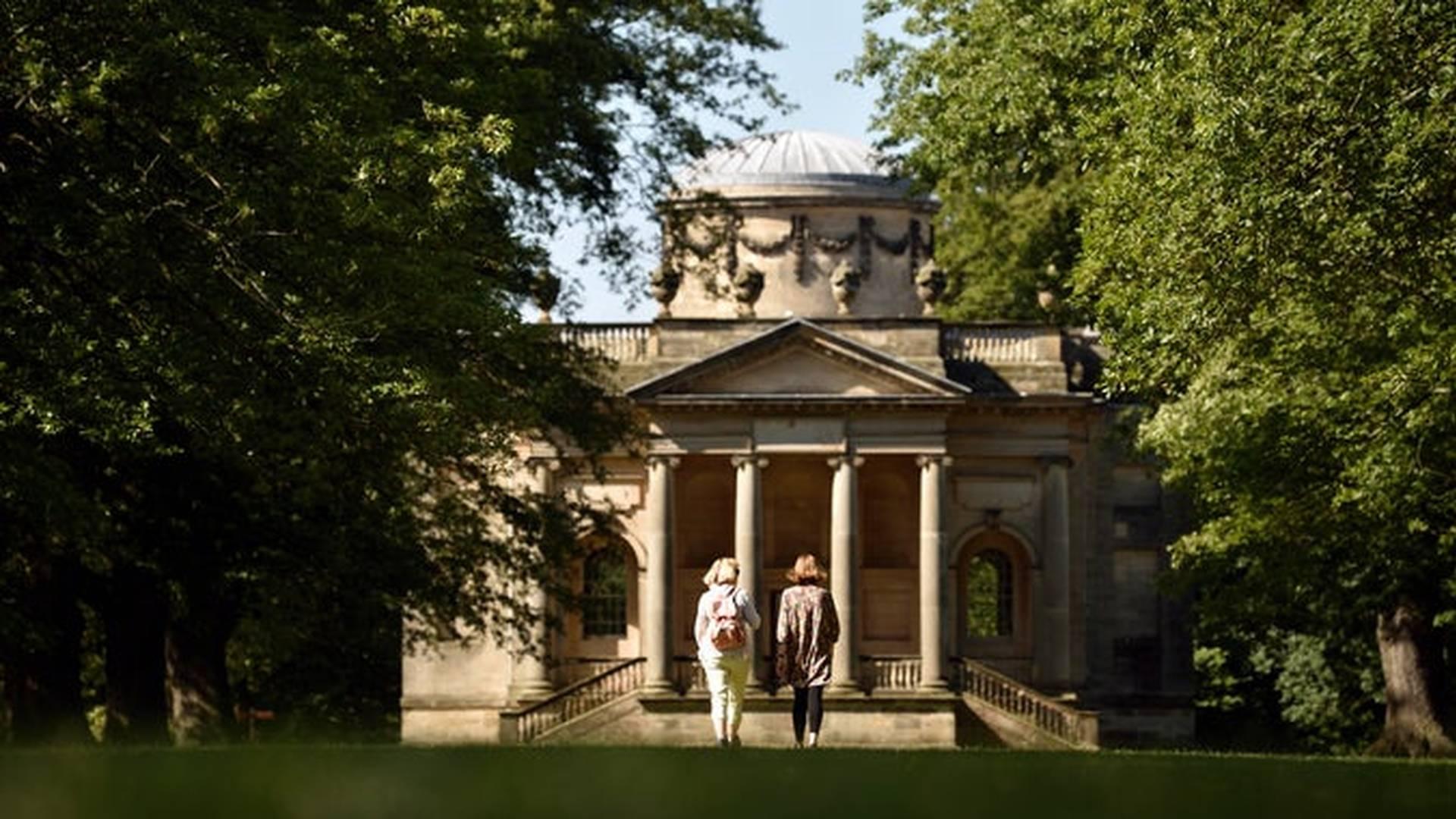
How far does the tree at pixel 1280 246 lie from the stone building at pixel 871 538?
57.9 feet

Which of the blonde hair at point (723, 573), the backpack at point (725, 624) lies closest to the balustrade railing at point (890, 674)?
the blonde hair at point (723, 573)

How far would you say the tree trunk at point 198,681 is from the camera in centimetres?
4116

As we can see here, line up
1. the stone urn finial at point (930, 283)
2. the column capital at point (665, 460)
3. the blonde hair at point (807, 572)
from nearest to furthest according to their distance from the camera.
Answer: the blonde hair at point (807, 572) < the stone urn finial at point (930, 283) < the column capital at point (665, 460)

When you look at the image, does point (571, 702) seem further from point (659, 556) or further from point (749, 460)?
point (749, 460)

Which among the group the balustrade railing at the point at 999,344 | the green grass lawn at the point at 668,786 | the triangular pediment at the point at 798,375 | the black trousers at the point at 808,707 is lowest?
the green grass lawn at the point at 668,786

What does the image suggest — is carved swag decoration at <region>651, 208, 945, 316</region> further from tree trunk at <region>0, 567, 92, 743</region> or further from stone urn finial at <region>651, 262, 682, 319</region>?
tree trunk at <region>0, 567, 92, 743</region>

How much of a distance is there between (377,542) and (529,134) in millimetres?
5254

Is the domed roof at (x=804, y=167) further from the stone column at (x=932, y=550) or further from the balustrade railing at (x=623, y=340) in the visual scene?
the stone column at (x=932, y=550)

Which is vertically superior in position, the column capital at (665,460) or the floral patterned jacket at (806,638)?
the column capital at (665,460)

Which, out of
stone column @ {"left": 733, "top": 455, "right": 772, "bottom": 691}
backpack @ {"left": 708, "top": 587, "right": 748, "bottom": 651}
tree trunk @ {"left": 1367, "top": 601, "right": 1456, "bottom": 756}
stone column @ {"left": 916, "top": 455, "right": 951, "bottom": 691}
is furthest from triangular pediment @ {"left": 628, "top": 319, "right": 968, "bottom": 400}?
backpack @ {"left": 708, "top": 587, "right": 748, "bottom": 651}

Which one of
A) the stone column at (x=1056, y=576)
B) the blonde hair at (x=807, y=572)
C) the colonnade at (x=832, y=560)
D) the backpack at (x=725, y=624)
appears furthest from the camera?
the stone column at (x=1056, y=576)

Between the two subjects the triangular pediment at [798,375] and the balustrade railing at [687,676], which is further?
the triangular pediment at [798,375]

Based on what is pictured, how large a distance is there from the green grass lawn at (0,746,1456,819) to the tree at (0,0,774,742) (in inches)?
371

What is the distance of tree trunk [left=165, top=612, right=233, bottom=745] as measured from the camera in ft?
135
